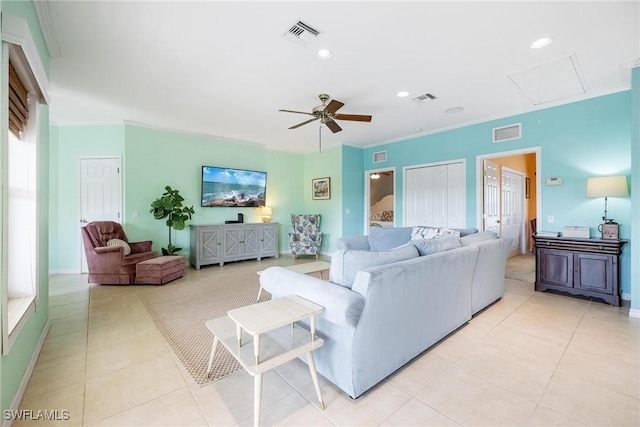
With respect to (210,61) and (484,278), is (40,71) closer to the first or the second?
(210,61)

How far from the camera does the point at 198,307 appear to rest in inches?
126

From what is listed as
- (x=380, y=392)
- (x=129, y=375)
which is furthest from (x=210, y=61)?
(x=380, y=392)

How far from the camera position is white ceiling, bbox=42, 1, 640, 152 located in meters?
2.11

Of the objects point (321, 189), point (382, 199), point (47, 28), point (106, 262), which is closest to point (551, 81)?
point (321, 189)

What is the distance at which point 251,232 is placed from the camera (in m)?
5.88

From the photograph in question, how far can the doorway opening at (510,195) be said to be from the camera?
187 inches

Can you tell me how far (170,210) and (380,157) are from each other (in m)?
4.48

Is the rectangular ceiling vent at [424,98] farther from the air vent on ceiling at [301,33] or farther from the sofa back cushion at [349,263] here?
the sofa back cushion at [349,263]

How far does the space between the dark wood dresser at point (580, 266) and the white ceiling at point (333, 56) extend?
77.2 inches

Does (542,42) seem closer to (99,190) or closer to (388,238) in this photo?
(388,238)

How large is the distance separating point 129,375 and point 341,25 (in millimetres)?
3110

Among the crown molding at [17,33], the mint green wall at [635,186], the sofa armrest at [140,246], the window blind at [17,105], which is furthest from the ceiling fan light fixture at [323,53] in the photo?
the sofa armrest at [140,246]

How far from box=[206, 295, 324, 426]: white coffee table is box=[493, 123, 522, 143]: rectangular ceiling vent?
175 inches

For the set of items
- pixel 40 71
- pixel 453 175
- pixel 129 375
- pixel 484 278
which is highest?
pixel 40 71
